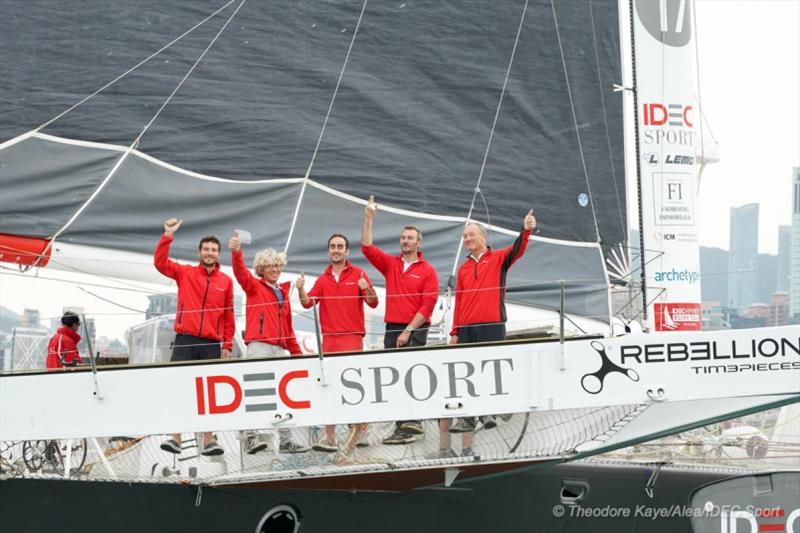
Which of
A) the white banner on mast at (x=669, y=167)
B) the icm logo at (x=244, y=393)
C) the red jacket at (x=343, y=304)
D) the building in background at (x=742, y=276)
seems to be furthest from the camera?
the white banner on mast at (x=669, y=167)

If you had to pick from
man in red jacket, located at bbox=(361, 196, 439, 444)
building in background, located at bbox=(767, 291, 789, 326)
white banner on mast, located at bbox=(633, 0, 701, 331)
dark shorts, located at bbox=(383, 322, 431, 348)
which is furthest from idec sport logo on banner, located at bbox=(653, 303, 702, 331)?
dark shorts, located at bbox=(383, 322, 431, 348)

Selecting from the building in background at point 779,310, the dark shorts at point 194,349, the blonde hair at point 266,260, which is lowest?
the dark shorts at point 194,349

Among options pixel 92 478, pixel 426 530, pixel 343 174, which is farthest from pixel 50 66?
pixel 426 530

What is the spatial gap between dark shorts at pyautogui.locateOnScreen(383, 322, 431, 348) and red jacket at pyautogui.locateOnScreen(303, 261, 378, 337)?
169 millimetres

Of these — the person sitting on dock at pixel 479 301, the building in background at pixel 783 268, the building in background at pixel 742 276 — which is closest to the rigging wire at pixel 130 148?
the person sitting on dock at pixel 479 301

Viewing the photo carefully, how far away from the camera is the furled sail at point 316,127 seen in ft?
29.0

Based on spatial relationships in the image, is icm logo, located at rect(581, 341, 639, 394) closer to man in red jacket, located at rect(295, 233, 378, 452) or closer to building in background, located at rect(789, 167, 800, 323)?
building in background, located at rect(789, 167, 800, 323)

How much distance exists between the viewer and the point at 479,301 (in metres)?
7.33

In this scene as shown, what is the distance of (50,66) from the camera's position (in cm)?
893

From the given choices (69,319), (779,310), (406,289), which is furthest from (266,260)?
(779,310)

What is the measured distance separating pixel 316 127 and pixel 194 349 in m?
2.57

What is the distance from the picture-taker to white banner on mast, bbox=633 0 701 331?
10.4 metres

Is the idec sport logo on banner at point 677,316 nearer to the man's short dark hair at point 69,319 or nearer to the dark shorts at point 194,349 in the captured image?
the dark shorts at point 194,349

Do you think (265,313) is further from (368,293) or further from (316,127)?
(316,127)
